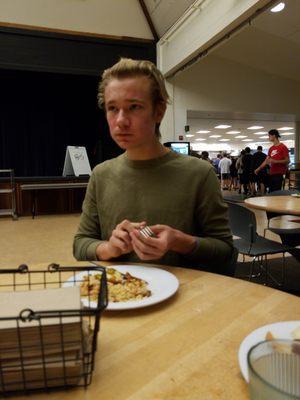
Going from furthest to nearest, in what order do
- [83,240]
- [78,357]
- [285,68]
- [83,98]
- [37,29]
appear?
[83,98], [285,68], [37,29], [83,240], [78,357]

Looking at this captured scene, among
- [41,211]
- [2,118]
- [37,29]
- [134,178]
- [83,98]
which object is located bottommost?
[41,211]

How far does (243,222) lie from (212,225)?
4.82ft

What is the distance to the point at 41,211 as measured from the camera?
6926mm

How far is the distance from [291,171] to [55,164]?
6.29 m

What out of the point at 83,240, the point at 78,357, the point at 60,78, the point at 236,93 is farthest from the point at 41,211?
the point at 78,357

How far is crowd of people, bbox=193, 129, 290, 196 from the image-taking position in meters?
6.05

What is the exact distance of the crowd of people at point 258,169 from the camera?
6047mm

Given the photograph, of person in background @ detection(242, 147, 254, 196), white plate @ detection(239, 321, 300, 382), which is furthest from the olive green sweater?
person in background @ detection(242, 147, 254, 196)

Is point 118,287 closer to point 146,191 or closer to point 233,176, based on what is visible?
point 146,191

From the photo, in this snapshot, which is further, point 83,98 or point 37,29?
point 83,98

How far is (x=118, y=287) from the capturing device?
2.65 ft

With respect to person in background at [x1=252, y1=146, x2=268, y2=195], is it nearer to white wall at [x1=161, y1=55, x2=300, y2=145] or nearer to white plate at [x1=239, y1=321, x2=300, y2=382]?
white wall at [x1=161, y1=55, x2=300, y2=145]

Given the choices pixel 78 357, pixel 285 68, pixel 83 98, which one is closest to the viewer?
pixel 78 357

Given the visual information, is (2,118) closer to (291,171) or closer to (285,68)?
(285,68)
